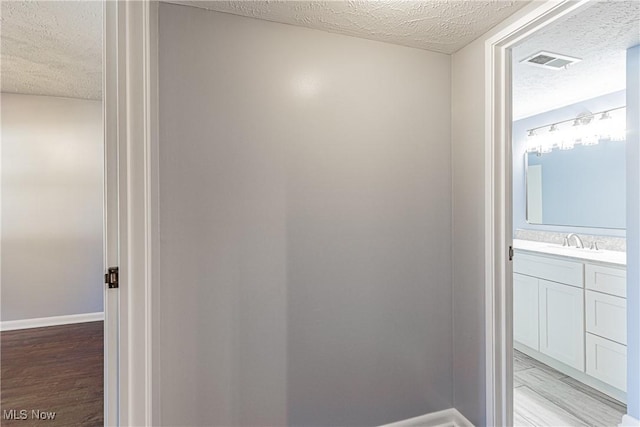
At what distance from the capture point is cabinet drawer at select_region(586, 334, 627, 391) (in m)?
1.88

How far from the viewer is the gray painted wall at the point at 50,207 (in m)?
2.92

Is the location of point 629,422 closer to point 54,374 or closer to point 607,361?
point 607,361

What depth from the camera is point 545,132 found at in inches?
115

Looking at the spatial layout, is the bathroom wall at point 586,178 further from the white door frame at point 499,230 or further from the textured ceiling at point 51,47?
the textured ceiling at point 51,47

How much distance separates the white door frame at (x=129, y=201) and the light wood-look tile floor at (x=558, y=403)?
203 cm

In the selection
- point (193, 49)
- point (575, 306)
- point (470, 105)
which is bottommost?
point (575, 306)

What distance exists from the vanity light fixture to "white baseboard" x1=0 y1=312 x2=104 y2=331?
479cm

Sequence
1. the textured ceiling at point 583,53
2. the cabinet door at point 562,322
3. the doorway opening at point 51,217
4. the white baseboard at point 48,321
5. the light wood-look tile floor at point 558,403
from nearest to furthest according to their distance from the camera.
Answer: the textured ceiling at point 583,53 < the light wood-look tile floor at point 558,403 < the cabinet door at point 562,322 < the doorway opening at point 51,217 < the white baseboard at point 48,321

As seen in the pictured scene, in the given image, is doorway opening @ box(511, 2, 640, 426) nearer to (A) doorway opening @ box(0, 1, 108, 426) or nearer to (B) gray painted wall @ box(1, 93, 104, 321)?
(A) doorway opening @ box(0, 1, 108, 426)

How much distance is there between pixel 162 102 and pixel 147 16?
316 mm

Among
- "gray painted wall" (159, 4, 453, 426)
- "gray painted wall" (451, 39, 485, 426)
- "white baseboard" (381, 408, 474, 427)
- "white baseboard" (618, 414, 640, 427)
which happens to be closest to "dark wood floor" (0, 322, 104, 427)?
"gray painted wall" (159, 4, 453, 426)

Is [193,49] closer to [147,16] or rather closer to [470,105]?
[147,16]

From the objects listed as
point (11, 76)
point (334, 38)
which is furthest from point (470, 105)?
point (11, 76)

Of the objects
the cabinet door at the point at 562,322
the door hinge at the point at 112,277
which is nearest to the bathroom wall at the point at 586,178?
the cabinet door at the point at 562,322
